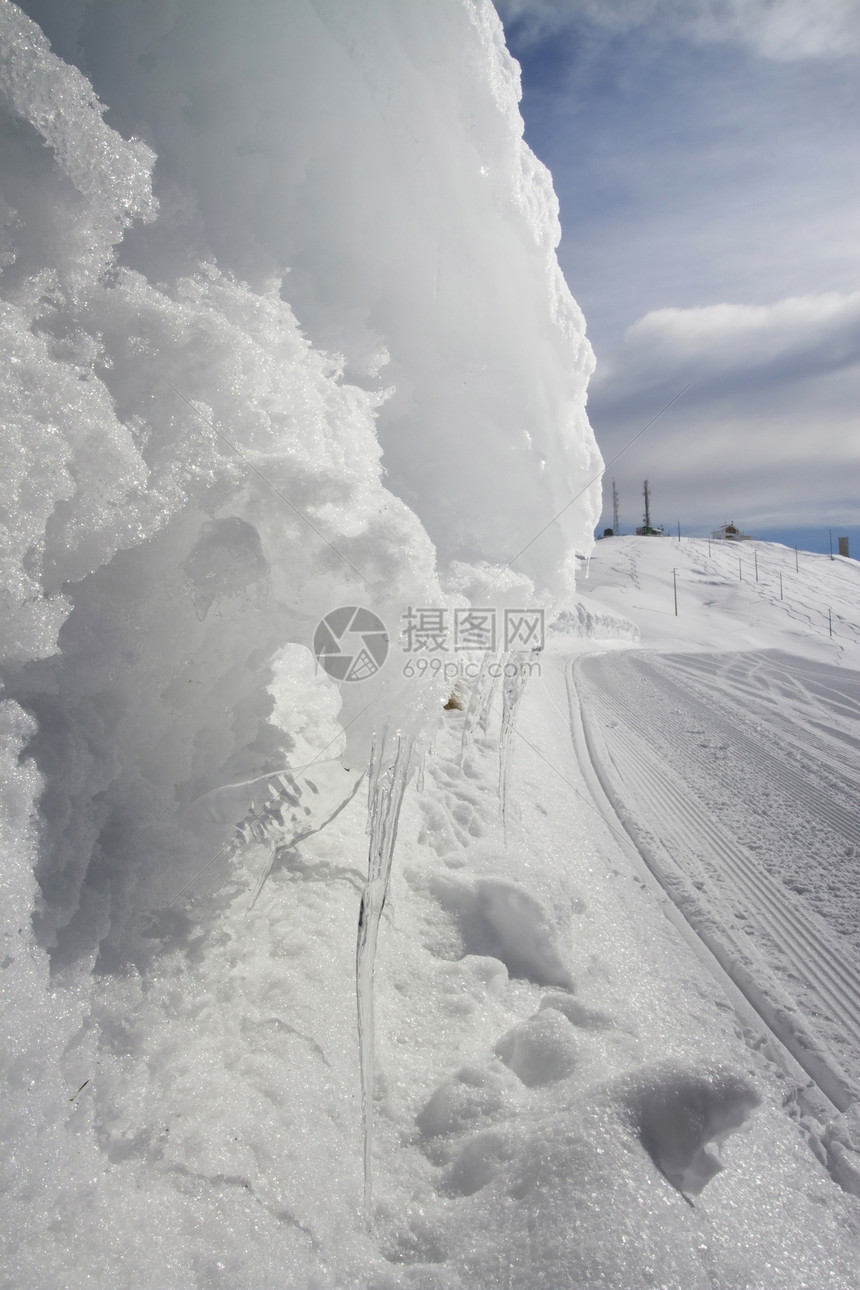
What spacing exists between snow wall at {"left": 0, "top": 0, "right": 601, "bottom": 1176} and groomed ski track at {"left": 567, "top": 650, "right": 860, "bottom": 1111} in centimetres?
178

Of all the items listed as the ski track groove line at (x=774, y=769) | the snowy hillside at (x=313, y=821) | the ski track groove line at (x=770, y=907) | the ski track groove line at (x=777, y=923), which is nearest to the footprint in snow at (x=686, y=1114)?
the snowy hillside at (x=313, y=821)

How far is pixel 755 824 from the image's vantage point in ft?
12.6

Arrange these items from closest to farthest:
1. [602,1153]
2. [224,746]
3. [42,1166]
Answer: [42,1166] → [602,1153] → [224,746]

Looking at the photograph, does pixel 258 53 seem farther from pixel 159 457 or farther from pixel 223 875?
pixel 223 875

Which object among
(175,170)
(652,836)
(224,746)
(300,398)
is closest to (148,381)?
(300,398)

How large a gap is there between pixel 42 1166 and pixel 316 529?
5.38 ft

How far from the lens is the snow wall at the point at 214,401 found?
4.86 ft

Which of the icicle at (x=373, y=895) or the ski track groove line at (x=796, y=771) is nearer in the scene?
the icicle at (x=373, y=895)

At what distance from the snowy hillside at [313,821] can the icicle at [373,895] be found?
0.05 ft

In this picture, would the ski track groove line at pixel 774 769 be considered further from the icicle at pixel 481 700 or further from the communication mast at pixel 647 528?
the communication mast at pixel 647 528

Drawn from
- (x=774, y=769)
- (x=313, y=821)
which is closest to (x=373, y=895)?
(x=313, y=821)

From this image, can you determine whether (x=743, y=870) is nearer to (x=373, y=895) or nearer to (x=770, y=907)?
(x=770, y=907)

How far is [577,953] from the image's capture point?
2.46m

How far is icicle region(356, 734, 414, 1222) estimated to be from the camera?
1.60m
